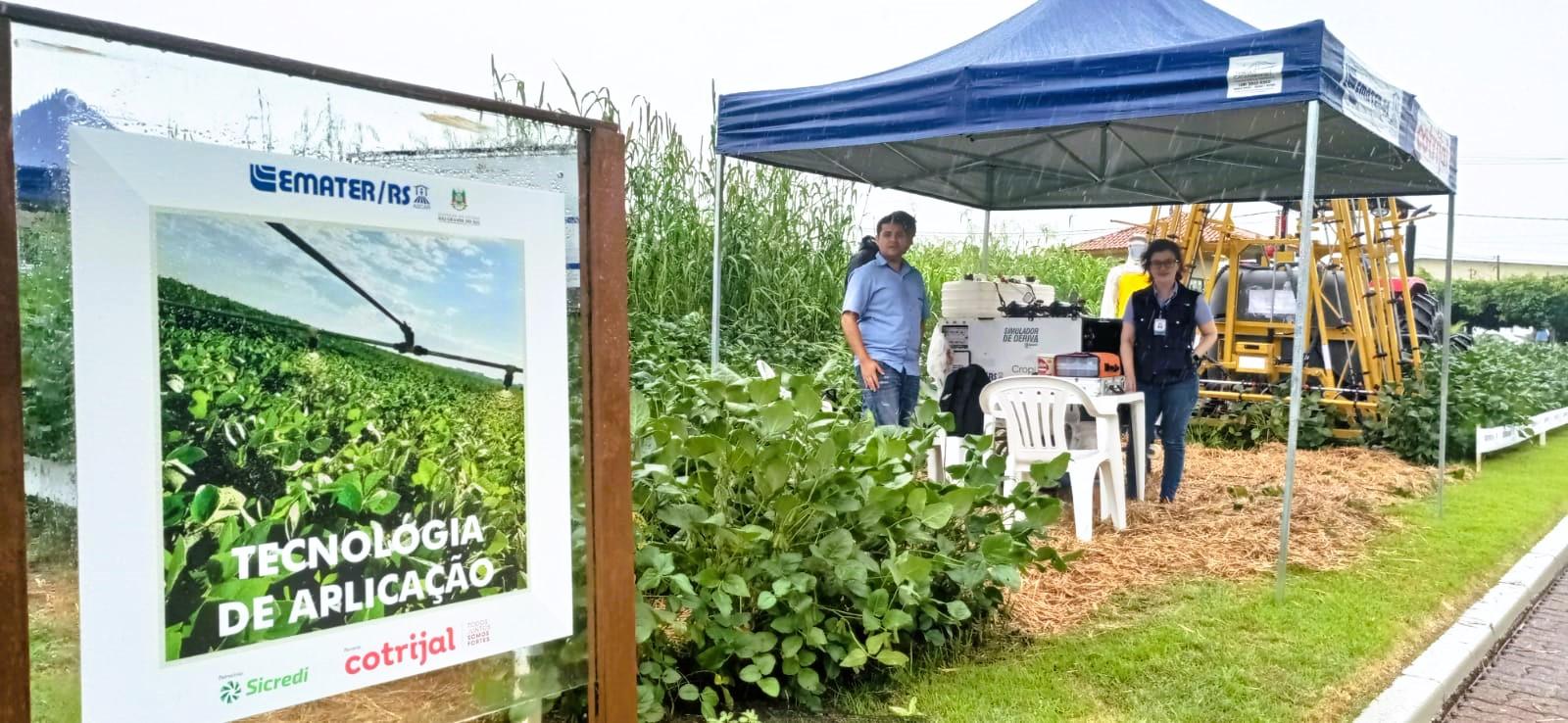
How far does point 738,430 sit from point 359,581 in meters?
1.33

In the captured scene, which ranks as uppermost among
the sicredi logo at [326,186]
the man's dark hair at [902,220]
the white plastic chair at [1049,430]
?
the man's dark hair at [902,220]

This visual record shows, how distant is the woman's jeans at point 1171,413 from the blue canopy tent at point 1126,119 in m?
1.49

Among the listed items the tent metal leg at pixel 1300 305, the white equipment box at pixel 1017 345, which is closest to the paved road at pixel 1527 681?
the tent metal leg at pixel 1300 305

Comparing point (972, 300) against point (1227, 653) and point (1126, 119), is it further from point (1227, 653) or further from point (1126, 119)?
point (1227, 653)

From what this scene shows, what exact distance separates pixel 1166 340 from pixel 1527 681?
2384 millimetres

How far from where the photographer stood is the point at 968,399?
6344mm

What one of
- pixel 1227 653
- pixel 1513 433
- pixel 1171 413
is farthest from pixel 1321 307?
pixel 1227 653

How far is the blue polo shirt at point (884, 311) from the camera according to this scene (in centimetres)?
561

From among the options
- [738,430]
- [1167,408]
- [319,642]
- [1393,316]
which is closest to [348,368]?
[319,642]

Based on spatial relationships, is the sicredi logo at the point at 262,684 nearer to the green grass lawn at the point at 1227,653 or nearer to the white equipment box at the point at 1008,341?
the green grass lawn at the point at 1227,653

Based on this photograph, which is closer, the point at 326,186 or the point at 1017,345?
the point at 326,186

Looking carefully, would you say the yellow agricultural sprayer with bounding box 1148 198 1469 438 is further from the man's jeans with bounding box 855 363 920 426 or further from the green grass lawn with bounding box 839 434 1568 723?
the man's jeans with bounding box 855 363 920 426

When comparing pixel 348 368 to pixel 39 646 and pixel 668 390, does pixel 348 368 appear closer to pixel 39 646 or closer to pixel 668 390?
pixel 39 646

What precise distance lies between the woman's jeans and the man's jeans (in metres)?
1.41
